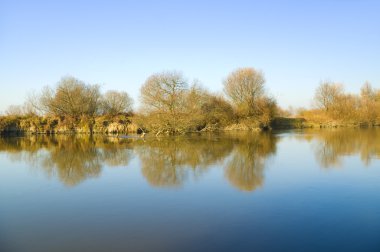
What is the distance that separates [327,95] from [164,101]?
85.1 ft

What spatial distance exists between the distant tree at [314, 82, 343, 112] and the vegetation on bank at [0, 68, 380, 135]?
125 millimetres

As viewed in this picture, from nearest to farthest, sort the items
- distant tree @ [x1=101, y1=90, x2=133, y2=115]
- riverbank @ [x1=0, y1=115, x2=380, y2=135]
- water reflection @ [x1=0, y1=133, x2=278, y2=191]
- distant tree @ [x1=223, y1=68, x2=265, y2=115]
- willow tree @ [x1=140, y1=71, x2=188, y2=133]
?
water reflection @ [x1=0, y1=133, x2=278, y2=191], willow tree @ [x1=140, y1=71, x2=188, y2=133], riverbank @ [x1=0, y1=115, x2=380, y2=135], distant tree @ [x1=223, y1=68, x2=265, y2=115], distant tree @ [x1=101, y1=90, x2=133, y2=115]

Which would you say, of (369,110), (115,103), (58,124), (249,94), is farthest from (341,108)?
(58,124)

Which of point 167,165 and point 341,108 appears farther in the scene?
point 341,108

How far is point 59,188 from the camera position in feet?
28.1

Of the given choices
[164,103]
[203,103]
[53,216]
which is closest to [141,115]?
[164,103]

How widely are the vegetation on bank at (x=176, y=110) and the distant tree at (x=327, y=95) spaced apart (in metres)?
0.13

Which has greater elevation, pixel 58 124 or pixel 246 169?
pixel 58 124

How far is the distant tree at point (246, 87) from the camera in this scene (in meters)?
37.7

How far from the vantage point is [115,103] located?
42.7 metres

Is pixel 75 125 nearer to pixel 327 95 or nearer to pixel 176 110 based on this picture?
pixel 176 110

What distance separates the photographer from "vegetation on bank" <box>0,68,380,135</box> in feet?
99.9

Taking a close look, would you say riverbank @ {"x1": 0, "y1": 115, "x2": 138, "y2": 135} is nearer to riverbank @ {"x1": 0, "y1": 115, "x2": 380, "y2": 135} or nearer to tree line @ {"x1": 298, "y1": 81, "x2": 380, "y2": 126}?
riverbank @ {"x1": 0, "y1": 115, "x2": 380, "y2": 135}

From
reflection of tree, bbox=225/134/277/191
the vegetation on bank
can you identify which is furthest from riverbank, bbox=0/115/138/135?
reflection of tree, bbox=225/134/277/191
